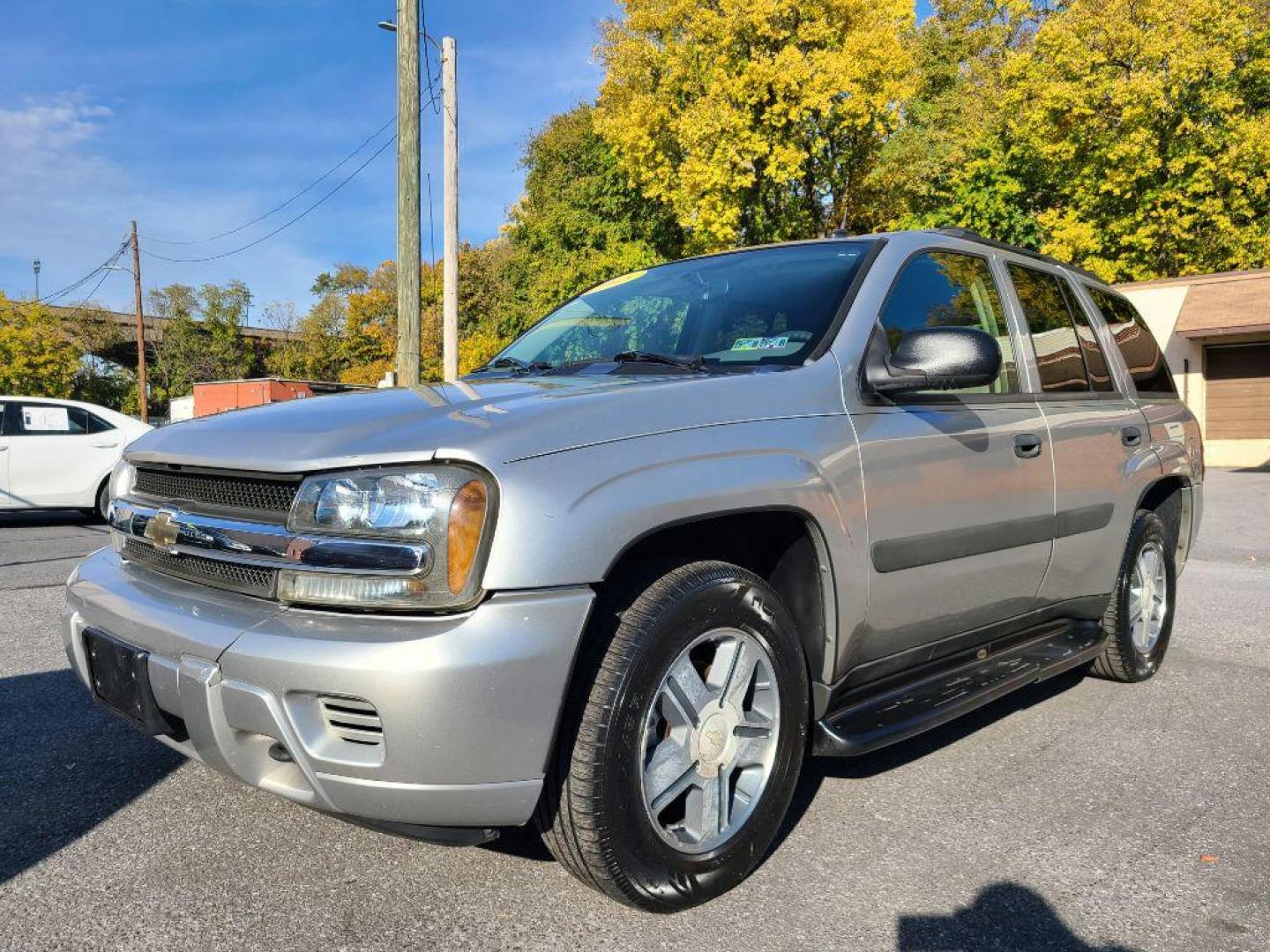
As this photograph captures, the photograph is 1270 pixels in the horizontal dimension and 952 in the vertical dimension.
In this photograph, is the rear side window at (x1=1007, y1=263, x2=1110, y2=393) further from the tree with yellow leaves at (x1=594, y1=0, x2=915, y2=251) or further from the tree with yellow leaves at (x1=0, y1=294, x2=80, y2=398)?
the tree with yellow leaves at (x1=0, y1=294, x2=80, y2=398)

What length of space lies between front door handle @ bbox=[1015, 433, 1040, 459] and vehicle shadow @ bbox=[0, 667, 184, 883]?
3.00m

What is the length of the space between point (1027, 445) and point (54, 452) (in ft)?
37.2

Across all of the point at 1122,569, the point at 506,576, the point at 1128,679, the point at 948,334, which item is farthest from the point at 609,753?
the point at 1128,679

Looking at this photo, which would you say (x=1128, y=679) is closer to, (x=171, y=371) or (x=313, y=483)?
(x=313, y=483)

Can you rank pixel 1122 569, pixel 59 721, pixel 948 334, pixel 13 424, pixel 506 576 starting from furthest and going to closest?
1. pixel 13 424
2. pixel 1122 569
3. pixel 59 721
4. pixel 948 334
5. pixel 506 576

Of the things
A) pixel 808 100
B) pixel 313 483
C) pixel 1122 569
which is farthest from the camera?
pixel 808 100

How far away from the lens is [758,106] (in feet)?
78.8

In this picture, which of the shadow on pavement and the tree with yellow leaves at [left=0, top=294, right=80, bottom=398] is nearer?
the shadow on pavement

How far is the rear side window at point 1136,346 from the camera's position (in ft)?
14.9

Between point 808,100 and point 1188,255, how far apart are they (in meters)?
9.89

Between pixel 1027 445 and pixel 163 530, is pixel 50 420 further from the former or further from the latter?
pixel 1027 445

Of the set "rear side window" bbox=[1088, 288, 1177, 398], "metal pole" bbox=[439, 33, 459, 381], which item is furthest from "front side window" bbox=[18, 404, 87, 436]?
"rear side window" bbox=[1088, 288, 1177, 398]

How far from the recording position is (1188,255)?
941 inches

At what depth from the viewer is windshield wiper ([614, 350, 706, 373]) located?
293 cm
